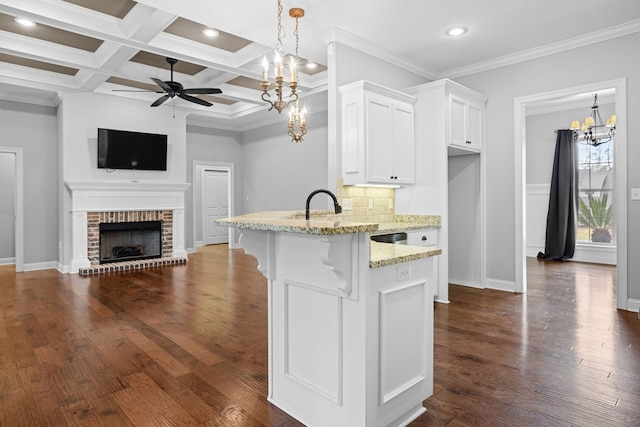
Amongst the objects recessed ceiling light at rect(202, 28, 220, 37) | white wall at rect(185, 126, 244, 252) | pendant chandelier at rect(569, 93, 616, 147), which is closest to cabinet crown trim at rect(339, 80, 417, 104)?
recessed ceiling light at rect(202, 28, 220, 37)

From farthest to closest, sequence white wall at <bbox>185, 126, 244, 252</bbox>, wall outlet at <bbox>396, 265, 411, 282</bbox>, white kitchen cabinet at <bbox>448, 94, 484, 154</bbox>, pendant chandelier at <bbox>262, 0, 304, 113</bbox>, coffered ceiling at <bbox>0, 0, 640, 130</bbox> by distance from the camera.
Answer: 1. white wall at <bbox>185, 126, 244, 252</bbox>
2. white kitchen cabinet at <bbox>448, 94, 484, 154</bbox>
3. coffered ceiling at <bbox>0, 0, 640, 130</bbox>
4. pendant chandelier at <bbox>262, 0, 304, 113</bbox>
5. wall outlet at <bbox>396, 265, 411, 282</bbox>

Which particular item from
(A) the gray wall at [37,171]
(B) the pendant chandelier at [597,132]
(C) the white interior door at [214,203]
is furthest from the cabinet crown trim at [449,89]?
(C) the white interior door at [214,203]

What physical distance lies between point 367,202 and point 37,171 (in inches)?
229

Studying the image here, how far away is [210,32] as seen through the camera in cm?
456

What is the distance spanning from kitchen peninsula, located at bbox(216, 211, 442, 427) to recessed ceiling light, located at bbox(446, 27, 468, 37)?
2.99m

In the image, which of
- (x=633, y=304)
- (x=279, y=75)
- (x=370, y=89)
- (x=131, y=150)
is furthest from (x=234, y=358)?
(x=131, y=150)

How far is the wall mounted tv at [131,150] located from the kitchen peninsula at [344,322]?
5.43 meters

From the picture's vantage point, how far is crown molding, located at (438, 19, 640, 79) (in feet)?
13.4

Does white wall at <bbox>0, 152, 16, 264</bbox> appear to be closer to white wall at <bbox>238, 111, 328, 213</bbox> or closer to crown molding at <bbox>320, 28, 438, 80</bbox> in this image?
white wall at <bbox>238, 111, 328, 213</bbox>

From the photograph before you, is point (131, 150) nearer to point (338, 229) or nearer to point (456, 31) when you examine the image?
point (456, 31)

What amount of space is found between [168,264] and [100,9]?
4.42 metres

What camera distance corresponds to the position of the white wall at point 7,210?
24.0 feet

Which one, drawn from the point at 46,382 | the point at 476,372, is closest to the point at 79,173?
the point at 46,382

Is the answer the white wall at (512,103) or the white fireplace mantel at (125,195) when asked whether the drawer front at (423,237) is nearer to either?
the white wall at (512,103)
